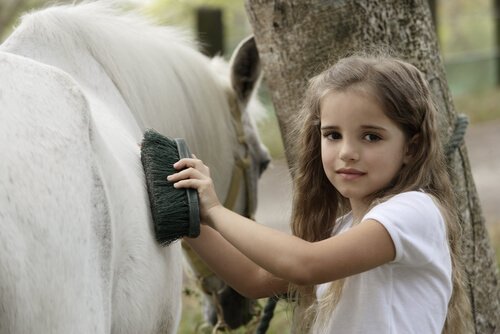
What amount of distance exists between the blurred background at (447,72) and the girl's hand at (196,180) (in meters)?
0.67

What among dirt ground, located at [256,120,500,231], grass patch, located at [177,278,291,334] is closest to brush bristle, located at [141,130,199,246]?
grass patch, located at [177,278,291,334]

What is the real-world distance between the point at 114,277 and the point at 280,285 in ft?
2.14

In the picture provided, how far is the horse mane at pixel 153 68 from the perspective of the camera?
92.4 inches

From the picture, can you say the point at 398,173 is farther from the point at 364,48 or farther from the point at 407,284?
the point at 364,48

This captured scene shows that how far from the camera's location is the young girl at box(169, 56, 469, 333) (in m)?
1.79

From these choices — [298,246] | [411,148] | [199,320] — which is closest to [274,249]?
[298,246]

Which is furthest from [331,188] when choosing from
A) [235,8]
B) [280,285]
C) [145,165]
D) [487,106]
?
[487,106]

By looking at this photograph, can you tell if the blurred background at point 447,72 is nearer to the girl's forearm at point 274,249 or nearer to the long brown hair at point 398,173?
the long brown hair at point 398,173

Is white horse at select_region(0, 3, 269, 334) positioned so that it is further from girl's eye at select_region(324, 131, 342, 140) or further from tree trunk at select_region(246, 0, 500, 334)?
girl's eye at select_region(324, 131, 342, 140)

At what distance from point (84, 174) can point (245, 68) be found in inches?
62.1

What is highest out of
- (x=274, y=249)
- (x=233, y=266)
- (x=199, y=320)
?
(x=274, y=249)

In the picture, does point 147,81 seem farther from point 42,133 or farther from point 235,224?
point 42,133

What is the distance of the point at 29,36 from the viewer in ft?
7.34

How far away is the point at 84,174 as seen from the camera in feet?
5.24
